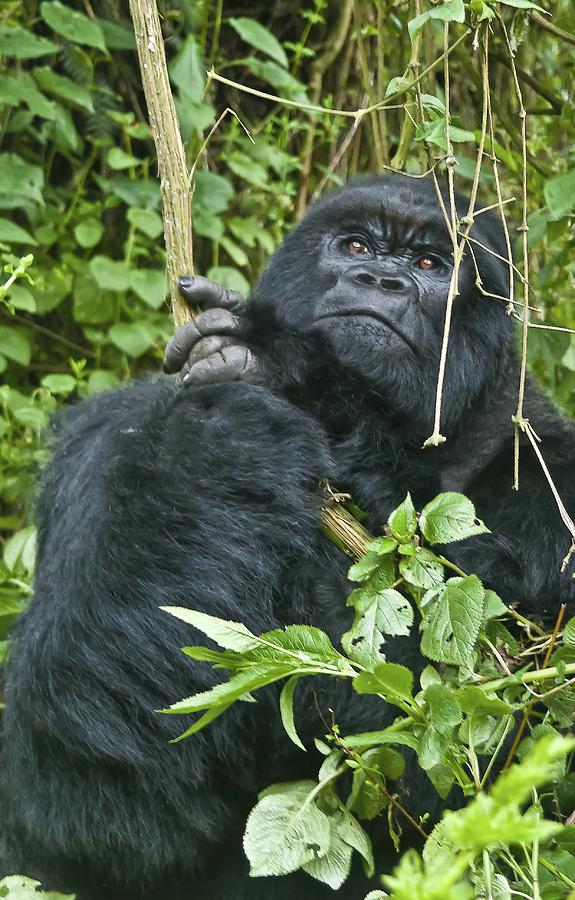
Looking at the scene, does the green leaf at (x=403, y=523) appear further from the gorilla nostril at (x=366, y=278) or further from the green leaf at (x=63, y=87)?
the green leaf at (x=63, y=87)

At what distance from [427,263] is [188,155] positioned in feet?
6.37

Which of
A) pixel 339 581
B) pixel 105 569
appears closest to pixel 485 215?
pixel 339 581

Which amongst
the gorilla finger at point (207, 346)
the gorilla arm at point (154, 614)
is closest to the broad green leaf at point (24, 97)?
the gorilla finger at point (207, 346)

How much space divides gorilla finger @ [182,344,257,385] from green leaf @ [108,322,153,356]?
5.93 feet

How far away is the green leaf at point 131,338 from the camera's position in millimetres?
4418

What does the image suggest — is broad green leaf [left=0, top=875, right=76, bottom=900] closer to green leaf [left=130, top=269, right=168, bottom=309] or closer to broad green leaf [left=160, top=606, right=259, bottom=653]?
broad green leaf [left=160, top=606, right=259, bottom=653]

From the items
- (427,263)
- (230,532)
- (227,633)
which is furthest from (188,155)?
(227,633)

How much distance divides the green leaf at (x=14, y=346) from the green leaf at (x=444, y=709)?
9.27ft

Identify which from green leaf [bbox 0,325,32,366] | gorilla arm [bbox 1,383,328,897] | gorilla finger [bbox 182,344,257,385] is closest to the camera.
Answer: gorilla arm [bbox 1,383,328,897]

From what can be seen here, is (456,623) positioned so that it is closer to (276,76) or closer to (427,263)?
(427,263)

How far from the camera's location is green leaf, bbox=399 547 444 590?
2.15m

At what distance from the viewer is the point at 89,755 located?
2.45 metres

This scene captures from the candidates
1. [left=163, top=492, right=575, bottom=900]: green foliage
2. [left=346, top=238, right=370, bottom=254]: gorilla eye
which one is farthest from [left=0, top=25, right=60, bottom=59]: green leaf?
[left=163, top=492, right=575, bottom=900]: green foliage

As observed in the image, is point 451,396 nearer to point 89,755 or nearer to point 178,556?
point 178,556
